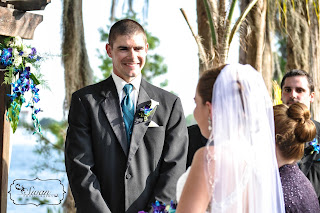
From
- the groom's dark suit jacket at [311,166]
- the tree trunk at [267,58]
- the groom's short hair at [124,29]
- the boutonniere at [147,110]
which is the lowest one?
the groom's dark suit jacket at [311,166]

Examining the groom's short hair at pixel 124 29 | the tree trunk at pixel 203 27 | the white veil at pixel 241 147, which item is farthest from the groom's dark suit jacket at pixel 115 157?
the tree trunk at pixel 203 27

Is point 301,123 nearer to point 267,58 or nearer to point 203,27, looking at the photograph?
point 203,27

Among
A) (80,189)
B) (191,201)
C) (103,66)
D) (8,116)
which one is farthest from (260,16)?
(103,66)

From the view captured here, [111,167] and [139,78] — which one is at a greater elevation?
[139,78]

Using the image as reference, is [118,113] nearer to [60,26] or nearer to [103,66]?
[60,26]

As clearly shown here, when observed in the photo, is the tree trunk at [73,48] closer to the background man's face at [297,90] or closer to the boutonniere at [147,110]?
the background man's face at [297,90]

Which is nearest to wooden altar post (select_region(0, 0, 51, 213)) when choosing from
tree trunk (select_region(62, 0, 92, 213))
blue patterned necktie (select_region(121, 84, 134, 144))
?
blue patterned necktie (select_region(121, 84, 134, 144))

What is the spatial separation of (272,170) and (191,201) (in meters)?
0.53

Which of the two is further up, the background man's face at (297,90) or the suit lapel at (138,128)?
the background man's face at (297,90)

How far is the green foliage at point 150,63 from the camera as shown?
28.5m

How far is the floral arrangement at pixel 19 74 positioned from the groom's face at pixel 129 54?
97 cm

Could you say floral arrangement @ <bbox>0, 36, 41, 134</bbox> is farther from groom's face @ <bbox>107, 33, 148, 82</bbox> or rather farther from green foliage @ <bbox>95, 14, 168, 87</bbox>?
green foliage @ <bbox>95, 14, 168, 87</bbox>

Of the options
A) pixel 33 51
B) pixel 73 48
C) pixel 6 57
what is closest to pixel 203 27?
pixel 73 48

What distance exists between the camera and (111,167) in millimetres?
3379
